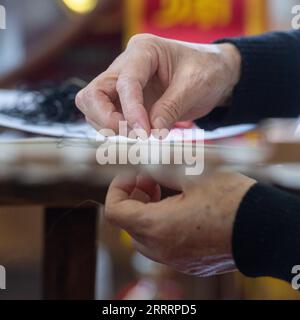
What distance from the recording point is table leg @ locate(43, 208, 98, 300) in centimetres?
57

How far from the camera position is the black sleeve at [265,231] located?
49 centimetres

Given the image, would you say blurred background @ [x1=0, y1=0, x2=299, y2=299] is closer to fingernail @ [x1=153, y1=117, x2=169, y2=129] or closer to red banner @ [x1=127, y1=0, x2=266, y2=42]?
red banner @ [x1=127, y1=0, x2=266, y2=42]

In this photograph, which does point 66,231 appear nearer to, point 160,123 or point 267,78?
point 160,123

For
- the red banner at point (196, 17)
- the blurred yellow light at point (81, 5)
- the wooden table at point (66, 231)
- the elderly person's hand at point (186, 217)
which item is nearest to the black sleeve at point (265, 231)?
the elderly person's hand at point (186, 217)

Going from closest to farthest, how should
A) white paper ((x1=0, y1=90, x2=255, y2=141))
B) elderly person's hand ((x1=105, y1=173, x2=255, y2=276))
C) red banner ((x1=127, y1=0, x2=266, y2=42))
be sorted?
elderly person's hand ((x1=105, y1=173, x2=255, y2=276)), white paper ((x1=0, y1=90, x2=255, y2=141)), red banner ((x1=127, y1=0, x2=266, y2=42))

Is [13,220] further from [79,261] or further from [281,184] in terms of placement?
[281,184]

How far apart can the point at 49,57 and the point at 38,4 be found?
8.8 inches

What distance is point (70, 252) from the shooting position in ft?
1.93

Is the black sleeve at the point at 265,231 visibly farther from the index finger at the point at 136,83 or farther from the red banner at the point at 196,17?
the red banner at the point at 196,17

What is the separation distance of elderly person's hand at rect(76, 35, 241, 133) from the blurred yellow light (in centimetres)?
60

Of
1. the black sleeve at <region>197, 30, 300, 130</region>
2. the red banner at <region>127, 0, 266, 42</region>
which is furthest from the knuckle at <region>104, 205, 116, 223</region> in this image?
the red banner at <region>127, 0, 266, 42</region>

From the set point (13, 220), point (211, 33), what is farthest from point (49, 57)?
point (13, 220)

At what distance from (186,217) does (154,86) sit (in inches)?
5.6

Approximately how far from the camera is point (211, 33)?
1.13 metres
